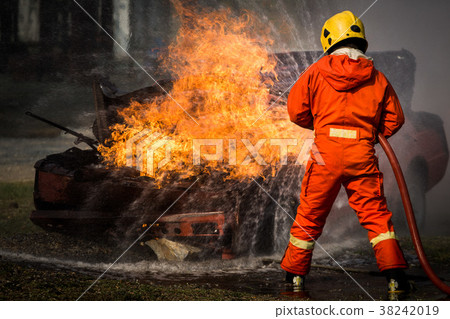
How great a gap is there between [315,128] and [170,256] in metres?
2.15

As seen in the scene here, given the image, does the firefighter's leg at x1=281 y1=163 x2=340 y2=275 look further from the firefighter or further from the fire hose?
the fire hose

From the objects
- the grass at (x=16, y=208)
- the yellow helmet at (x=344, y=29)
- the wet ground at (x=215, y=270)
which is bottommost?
the wet ground at (x=215, y=270)

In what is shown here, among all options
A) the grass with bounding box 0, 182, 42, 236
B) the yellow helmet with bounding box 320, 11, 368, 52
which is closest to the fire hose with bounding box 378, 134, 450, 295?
the yellow helmet with bounding box 320, 11, 368, 52

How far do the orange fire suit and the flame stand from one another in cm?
128

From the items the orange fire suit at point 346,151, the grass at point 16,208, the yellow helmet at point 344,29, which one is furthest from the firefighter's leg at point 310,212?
the grass at point 16,208

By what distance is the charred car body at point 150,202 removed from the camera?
14.8ft

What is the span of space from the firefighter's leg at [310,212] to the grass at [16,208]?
4.71 m

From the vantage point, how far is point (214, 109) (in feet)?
16.8

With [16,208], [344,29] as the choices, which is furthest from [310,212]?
[16,208]

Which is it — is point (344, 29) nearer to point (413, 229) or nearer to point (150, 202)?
point (413, 229)

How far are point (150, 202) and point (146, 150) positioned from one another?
575mm

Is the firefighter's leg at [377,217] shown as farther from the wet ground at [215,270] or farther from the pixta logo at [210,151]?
the pixta logo at [210,151]

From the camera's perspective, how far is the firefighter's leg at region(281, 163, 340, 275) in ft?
11.5

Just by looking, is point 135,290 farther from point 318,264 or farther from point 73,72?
point 73,72
